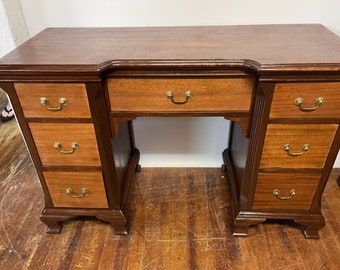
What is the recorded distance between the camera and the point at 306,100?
2.99 feet

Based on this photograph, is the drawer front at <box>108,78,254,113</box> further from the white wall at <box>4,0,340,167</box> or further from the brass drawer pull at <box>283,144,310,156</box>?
the white wall at <box>4,0,340,167</box>

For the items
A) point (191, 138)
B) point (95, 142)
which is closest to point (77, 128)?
point (95, 142)

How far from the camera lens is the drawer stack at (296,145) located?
0.91 metres

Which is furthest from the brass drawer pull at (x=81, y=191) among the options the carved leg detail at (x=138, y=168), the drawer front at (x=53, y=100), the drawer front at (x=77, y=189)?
the carved leg detail at (x=138, y=168)

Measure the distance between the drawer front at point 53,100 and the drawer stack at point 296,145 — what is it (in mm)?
644

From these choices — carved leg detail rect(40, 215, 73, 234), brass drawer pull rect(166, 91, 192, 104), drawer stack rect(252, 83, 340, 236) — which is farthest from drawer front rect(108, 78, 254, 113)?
carved leg detail rect(40, 215, 73, 234)

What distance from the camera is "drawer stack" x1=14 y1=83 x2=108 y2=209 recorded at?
940mm

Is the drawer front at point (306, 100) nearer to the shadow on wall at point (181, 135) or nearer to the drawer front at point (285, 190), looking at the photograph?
the drawer front at point (285, 190)

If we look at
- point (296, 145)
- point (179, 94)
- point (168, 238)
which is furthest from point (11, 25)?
point (296, 145)

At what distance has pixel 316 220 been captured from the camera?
1212 mm

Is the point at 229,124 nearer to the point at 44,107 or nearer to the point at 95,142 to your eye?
the point at 95,142

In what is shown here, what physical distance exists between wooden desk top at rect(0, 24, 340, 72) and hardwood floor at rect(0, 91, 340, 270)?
800 millimetres

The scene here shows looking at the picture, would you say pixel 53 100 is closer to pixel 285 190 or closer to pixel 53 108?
pixel 53 108

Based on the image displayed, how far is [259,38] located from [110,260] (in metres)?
1.10
